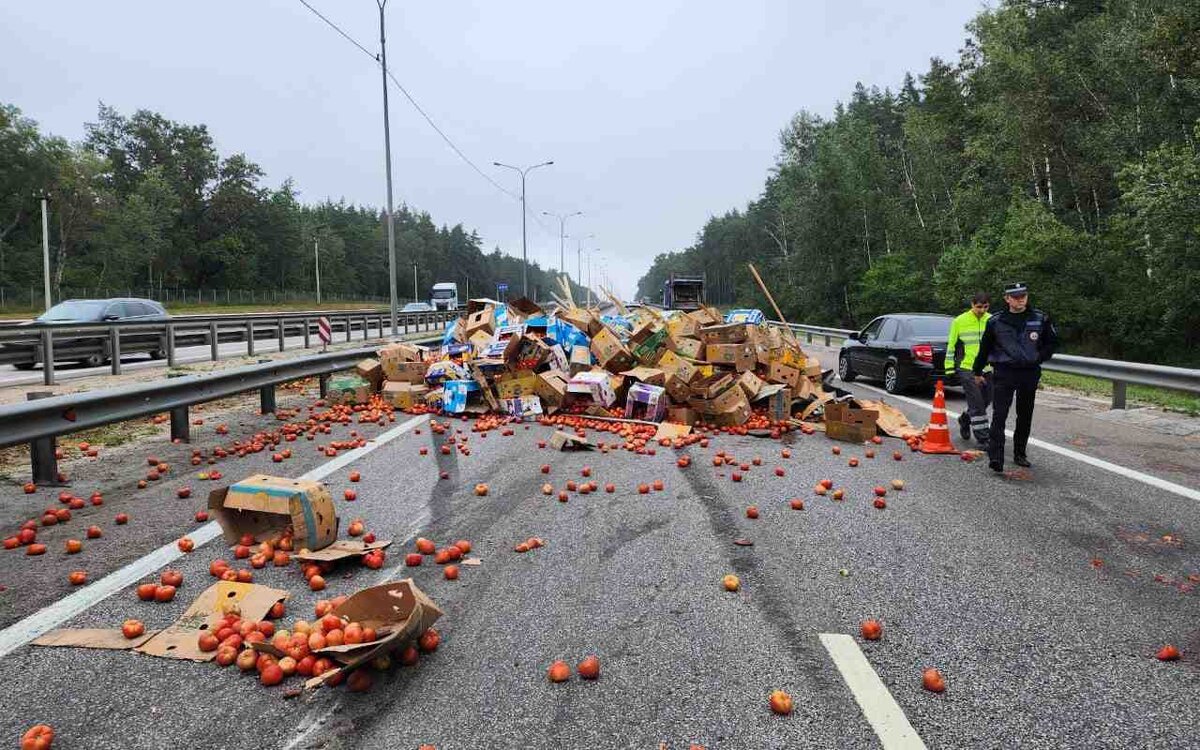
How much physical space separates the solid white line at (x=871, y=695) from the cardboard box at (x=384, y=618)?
1853 millimetres

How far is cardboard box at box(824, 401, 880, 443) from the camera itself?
9.01 m

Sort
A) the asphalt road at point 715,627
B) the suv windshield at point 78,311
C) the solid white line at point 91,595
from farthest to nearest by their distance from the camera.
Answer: the suv windshield at point 78,311 < the solid white line at point 91,595 < the asphalt road at point 715,627

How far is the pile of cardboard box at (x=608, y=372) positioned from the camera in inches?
416

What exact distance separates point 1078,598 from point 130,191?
105m

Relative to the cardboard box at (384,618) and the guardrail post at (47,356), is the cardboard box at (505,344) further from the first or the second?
the guardrail post at (47,356)

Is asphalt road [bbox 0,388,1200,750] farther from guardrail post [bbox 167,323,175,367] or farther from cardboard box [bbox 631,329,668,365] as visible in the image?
guardrail post [bbox 167,323,175,367]

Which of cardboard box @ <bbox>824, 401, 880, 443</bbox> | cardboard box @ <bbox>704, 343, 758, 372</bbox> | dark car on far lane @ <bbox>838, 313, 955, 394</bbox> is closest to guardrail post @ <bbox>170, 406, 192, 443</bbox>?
cardboard box @ <bbox>704, 343, 758, 372</bbox>

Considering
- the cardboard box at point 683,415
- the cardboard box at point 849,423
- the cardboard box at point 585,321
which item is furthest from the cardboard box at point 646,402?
the cardboard box at point 585,321

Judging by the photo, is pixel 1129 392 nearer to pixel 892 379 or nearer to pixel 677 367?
pixel 892 379

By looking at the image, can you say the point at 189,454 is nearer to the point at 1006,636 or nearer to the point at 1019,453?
the point at 1006,636

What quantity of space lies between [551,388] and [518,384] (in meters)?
0.61

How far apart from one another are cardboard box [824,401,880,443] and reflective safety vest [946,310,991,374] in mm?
1266

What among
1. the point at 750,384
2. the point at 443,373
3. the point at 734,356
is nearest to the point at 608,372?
the point at 734,356

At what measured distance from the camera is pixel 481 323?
14.2 meters
